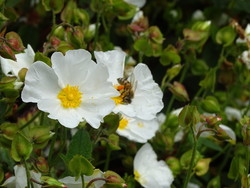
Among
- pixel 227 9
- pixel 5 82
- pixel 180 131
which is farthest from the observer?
pixel 227 9

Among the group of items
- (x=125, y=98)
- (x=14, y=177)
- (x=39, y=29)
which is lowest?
(x=39, y=29)

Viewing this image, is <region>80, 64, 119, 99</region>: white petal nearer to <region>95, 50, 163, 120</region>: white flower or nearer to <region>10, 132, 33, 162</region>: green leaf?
<region>95, 50, 163, 120</region>: white flower

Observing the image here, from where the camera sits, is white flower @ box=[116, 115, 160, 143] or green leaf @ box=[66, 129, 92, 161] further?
white flower @ box=[116, 115, 160, 143]

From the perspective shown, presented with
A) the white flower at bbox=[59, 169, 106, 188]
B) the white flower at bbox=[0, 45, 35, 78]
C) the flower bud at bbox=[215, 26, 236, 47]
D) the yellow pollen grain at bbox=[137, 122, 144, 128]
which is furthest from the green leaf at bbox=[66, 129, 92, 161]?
the flower bud at bbox=[215, 26, 236, 47]

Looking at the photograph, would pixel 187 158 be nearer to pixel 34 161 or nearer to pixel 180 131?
pixel 180 131

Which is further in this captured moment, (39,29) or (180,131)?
A: (39,29)


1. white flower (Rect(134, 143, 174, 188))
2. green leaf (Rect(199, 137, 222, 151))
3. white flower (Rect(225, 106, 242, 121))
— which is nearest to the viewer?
white flower (Rect(134, 143, 174, 188))

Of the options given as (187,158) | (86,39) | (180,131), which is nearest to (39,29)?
(86,39)
